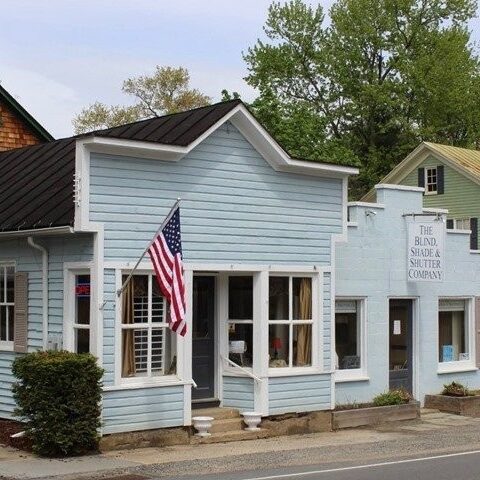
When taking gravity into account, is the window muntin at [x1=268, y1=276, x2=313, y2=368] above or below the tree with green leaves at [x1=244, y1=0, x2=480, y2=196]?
below

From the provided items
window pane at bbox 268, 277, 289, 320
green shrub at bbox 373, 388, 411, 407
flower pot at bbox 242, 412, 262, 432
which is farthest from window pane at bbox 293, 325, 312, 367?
green shrub at bbox 373, 388, 411, 407

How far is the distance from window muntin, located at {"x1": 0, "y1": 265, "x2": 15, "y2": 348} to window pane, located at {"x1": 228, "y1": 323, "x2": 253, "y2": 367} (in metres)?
3.79

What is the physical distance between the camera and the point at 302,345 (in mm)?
18312

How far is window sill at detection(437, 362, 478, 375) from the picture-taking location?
72.2ft

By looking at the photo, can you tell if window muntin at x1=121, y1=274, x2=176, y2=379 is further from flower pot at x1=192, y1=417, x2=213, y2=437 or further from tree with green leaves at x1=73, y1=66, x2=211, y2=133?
tree with green leaves at x1=73, y1=66, x2=211, y2=133

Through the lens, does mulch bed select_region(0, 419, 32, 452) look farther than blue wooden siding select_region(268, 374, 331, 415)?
Result: No

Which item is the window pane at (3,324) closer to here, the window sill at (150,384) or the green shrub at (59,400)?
the green shrub at (59,400)

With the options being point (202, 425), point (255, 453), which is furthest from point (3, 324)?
point (255, 453)

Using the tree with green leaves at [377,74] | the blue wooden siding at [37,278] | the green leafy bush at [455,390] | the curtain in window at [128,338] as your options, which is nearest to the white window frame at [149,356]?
the curtain in window at [128,338]

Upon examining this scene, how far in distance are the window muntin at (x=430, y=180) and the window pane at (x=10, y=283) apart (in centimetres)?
2438

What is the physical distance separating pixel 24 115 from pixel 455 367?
40.9 ft

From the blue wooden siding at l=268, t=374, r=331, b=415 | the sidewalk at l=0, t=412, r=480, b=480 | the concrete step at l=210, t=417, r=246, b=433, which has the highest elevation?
the blue wooden siding at l=268, t=374, r=331, b=415

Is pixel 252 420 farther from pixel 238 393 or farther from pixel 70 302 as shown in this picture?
pixel 70 302

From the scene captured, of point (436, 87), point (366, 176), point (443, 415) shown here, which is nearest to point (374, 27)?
point (436, 87)
